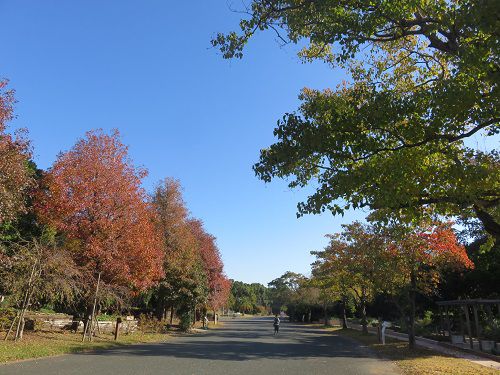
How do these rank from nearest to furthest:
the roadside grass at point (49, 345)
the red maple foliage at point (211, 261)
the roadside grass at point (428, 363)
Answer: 1. the roadside grass at point (428, 363)
2. the roadside grass at point (49, 345)
3. the red maple foliage at point (211, 261)

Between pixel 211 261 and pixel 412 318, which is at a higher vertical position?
pixel 211 261

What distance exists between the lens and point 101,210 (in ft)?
71.1

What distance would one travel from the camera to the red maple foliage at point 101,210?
20.9 m

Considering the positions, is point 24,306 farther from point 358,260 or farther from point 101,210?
point 358,260

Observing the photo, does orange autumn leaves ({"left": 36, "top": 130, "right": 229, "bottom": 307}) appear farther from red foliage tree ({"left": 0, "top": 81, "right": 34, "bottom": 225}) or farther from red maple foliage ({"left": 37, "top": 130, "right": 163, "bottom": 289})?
red foliage tree ({"left": 0, "top": 81, "right": 34, "bottom": 225})

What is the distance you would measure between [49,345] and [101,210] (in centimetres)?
690

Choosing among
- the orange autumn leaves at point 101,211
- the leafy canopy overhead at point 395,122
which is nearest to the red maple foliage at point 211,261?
the orange autumn leaves at point 101,211

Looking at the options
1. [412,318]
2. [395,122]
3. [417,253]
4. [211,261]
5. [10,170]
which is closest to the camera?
[395,122]

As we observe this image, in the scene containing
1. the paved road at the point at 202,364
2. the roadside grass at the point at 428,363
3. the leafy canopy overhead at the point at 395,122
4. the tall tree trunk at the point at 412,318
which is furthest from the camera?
the tall tree trunk at the point at 412,318

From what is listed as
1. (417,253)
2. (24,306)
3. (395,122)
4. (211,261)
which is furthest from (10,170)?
(211,261)

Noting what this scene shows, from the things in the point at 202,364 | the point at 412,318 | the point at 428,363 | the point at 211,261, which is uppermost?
the point at 211,261

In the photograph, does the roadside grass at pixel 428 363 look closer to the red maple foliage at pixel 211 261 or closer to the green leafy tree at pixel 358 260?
the green leafy tree at pixel 358 260

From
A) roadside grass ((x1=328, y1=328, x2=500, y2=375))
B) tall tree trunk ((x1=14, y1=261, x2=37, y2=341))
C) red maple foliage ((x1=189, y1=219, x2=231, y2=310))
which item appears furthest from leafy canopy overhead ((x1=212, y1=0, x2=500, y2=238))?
red maple foliage ((x1=189, y1=219, x2=231, y2=310))

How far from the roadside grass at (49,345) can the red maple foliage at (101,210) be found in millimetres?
3138
